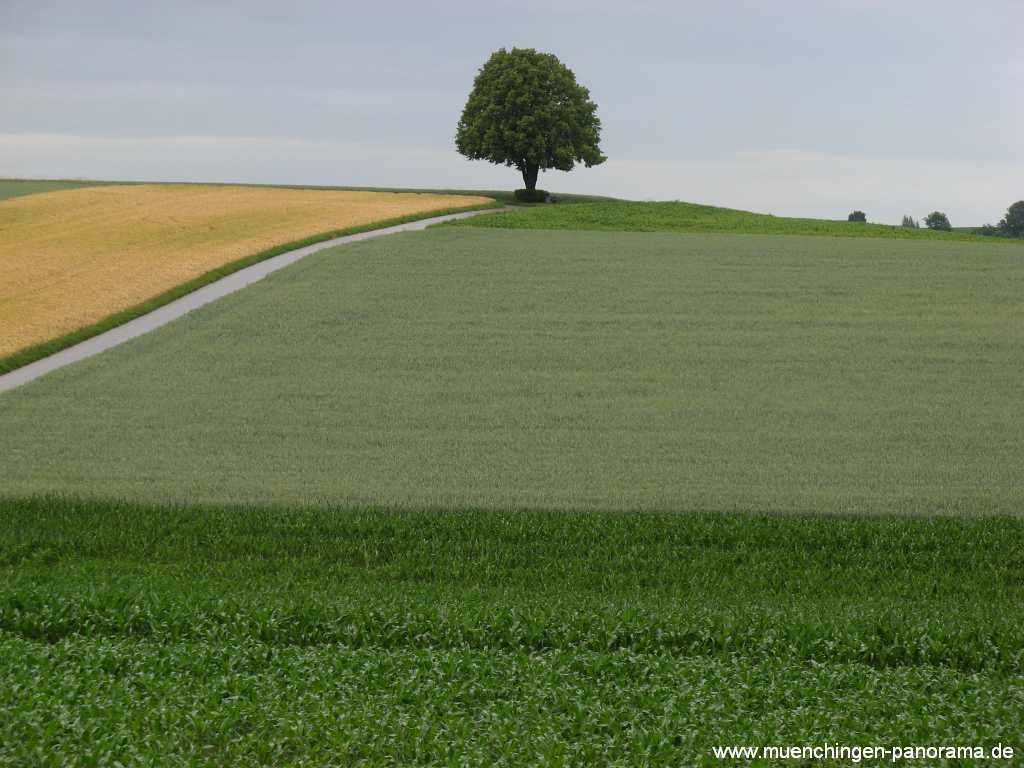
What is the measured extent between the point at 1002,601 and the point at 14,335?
21404 mm

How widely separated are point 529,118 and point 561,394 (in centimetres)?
3990

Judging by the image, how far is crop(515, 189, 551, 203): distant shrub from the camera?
59000 millimetres

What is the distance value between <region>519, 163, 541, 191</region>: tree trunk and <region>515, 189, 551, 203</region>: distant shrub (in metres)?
0.49

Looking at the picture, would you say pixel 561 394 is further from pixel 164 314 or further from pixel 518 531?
pixel 164 314

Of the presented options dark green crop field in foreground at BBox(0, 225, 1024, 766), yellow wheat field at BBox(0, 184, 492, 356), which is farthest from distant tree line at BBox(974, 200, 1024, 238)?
dark green crop field in foreground at BBox(0, 225, 1024, 766)

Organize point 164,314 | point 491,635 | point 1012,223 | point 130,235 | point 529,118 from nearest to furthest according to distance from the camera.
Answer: point 491,635 < point 164,314 < point 130,235 < point 529,118 < point 1012,223

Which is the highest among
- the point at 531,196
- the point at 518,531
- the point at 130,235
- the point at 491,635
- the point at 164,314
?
the point at 531,196

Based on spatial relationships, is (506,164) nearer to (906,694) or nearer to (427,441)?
(427,441)

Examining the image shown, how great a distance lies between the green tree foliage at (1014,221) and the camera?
79188 mm

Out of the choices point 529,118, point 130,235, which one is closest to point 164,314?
point 130,235

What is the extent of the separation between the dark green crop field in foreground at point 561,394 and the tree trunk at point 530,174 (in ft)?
92.9

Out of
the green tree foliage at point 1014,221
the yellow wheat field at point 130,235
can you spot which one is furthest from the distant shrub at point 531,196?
the green tree foliage at point 1014,221

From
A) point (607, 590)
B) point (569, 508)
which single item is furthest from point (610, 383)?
point (607, 590)

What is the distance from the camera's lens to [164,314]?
27109mm
